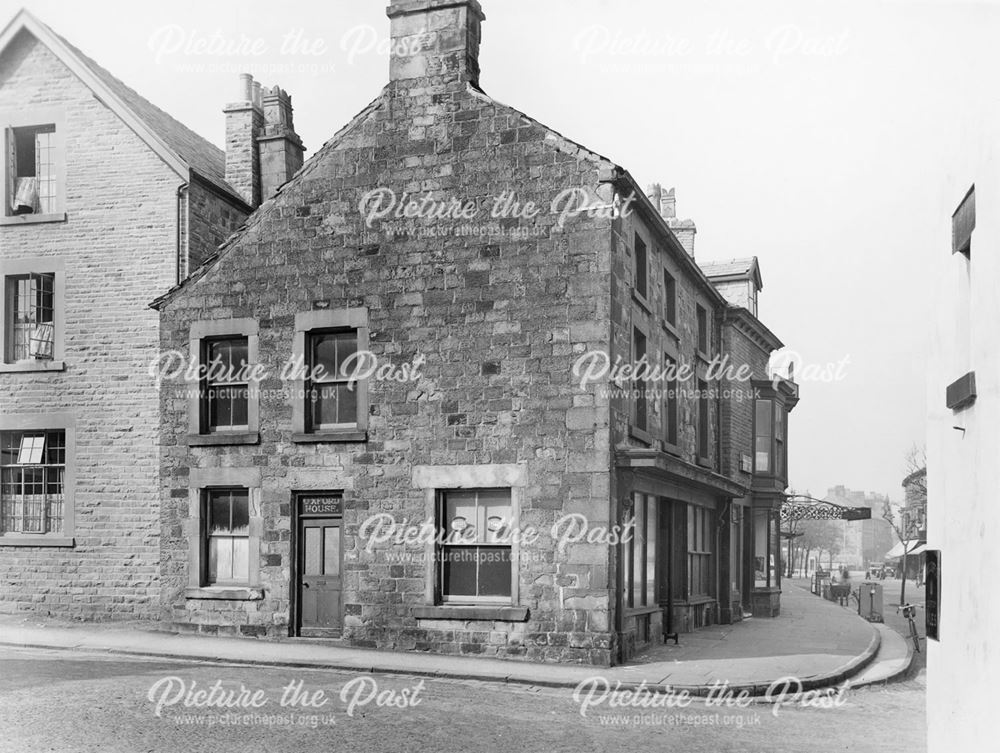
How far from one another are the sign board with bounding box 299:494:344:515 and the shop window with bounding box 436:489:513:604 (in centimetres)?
180

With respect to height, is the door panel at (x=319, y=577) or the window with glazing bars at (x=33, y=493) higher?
the window with glazing bars at (x=33, y=493)

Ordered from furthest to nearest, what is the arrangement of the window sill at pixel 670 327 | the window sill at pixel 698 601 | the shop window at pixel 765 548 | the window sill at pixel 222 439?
the shop window at pixel 765 548
the window sill at pixel 698 601
the window sill at pixel 670 327
the window sill at pixel 222 439

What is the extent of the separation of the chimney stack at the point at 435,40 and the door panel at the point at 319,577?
288 inches

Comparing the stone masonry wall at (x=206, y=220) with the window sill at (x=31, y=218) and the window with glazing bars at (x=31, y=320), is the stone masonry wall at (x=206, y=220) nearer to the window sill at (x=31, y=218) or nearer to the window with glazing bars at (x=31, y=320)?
the window sill at (x=31, y=218)

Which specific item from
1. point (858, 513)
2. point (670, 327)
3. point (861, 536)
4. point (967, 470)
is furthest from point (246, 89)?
point (861, 536)

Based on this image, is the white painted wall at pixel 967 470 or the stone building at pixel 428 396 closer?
the white painted wall at pixel 967 470

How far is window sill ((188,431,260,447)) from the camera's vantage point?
57.6 ft

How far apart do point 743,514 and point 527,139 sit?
1448 cm

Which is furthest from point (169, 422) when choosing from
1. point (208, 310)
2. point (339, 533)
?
point (339, 533)

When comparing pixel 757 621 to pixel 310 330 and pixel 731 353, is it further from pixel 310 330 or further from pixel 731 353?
pixel 310 330

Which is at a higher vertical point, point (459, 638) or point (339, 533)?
point (339, 533)

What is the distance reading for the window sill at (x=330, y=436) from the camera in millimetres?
16922

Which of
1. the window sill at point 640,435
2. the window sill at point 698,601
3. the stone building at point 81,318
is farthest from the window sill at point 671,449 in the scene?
the stone building at point 81,318

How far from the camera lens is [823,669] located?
1525cm
